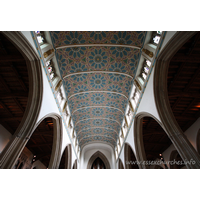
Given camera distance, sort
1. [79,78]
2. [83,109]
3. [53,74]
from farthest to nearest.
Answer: [83,109], [79,78], [53,74]

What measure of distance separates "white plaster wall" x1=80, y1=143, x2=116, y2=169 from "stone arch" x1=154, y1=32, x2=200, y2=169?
14.3 m

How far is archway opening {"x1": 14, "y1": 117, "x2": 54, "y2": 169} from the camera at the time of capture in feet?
33.7

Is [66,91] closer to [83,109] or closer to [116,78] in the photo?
[83,109]

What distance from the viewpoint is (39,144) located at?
11.4 meters

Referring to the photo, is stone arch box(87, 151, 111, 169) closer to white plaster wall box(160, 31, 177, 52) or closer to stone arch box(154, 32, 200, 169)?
stone arch box(154, 32, 200, 169)

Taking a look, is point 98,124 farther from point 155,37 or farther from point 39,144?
point 155,37

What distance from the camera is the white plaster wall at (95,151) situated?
18.9 meters

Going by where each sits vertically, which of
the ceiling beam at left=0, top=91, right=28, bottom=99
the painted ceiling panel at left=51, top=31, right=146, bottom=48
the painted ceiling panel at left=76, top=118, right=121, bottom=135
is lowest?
the ceiling beam at left=0, top=91, right=28, bottom=99

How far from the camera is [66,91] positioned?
9.90 m

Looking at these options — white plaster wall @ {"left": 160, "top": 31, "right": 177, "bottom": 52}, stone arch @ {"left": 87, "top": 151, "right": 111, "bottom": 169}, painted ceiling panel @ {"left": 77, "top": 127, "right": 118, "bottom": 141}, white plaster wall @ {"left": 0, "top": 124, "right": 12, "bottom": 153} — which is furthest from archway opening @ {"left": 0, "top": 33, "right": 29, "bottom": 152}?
stone arch @ {"left": 87, "top": 151, "right": 111, "bottom": 169}

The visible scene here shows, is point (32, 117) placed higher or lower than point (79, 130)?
lower

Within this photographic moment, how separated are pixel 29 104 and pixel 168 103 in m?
6.48

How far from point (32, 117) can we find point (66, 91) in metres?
4.41
